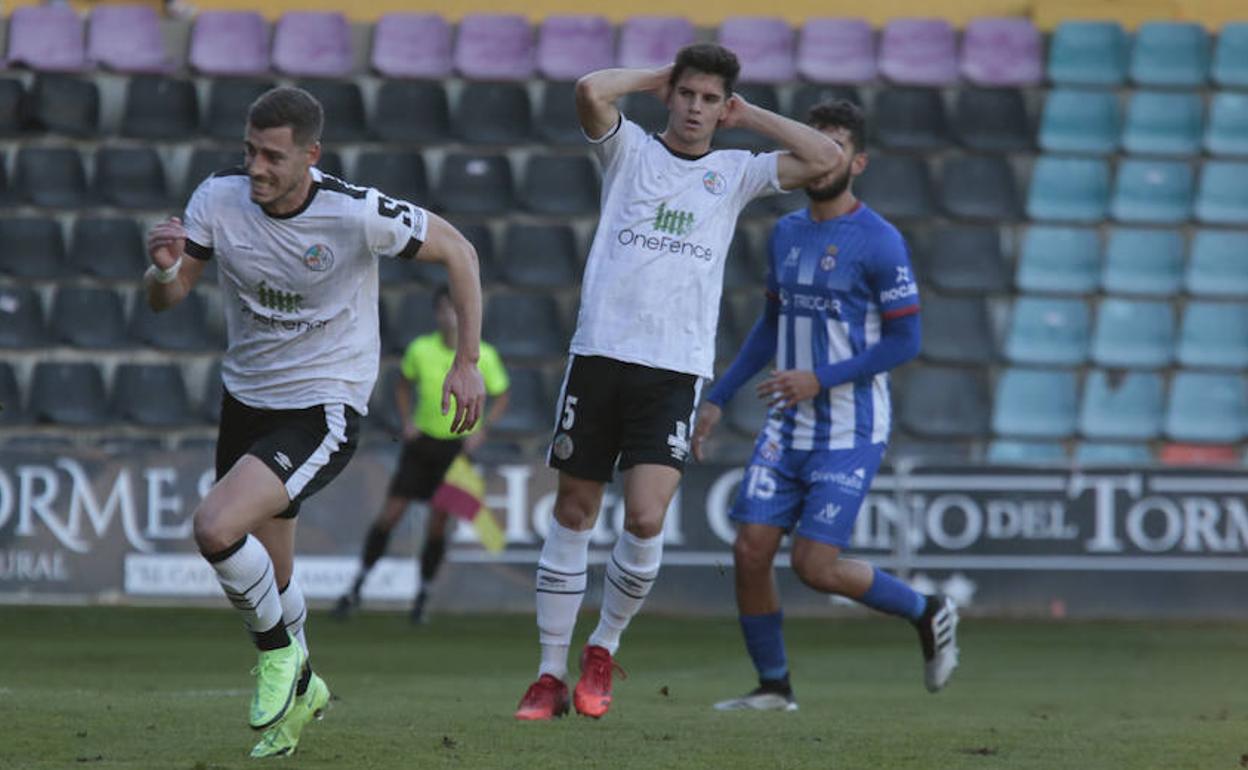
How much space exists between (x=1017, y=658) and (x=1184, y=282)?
5818 mm

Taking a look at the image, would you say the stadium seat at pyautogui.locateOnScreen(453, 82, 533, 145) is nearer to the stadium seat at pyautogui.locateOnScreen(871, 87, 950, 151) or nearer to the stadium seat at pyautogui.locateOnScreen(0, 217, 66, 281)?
the stadium seat at pyautogui.locateOnScreen(871, 87, 950, 151)

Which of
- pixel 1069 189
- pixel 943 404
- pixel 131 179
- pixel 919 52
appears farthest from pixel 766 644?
pixel 919 52

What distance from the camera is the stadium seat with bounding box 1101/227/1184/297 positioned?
55.2ft

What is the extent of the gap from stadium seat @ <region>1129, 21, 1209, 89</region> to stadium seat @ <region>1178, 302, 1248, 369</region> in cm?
215

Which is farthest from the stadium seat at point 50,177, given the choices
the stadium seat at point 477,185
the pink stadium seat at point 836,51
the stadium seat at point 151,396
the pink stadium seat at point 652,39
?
the pink stadium seat at point 836,51

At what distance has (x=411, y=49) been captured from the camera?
17594 millimetres

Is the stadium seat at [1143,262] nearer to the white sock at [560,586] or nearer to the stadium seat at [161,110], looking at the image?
the stadium seat at [161,110]

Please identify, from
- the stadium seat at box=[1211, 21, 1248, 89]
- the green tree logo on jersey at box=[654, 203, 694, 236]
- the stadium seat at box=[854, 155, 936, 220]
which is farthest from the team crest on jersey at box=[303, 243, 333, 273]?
the stadium seat at box=[1211, 21, 1248, 89]

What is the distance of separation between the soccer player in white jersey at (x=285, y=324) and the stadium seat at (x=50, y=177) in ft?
34.7

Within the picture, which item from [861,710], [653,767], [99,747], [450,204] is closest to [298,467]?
[99,747]

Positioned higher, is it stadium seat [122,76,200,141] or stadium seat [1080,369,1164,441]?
stadium seat [122,76,200,141]

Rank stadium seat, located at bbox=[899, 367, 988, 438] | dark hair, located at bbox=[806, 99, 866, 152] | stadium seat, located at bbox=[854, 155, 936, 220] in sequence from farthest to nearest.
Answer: stadium seat, located at bbox=[854, 155, 936, 220]
stadium seat, located at bbox=[899, 367, 988, 438]
dark hair, located at bbox=[806, 99, 866, 152]

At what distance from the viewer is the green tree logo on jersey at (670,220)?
7.20 metres

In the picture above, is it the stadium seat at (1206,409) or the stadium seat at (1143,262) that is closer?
the stadium seat at (1206,409)
